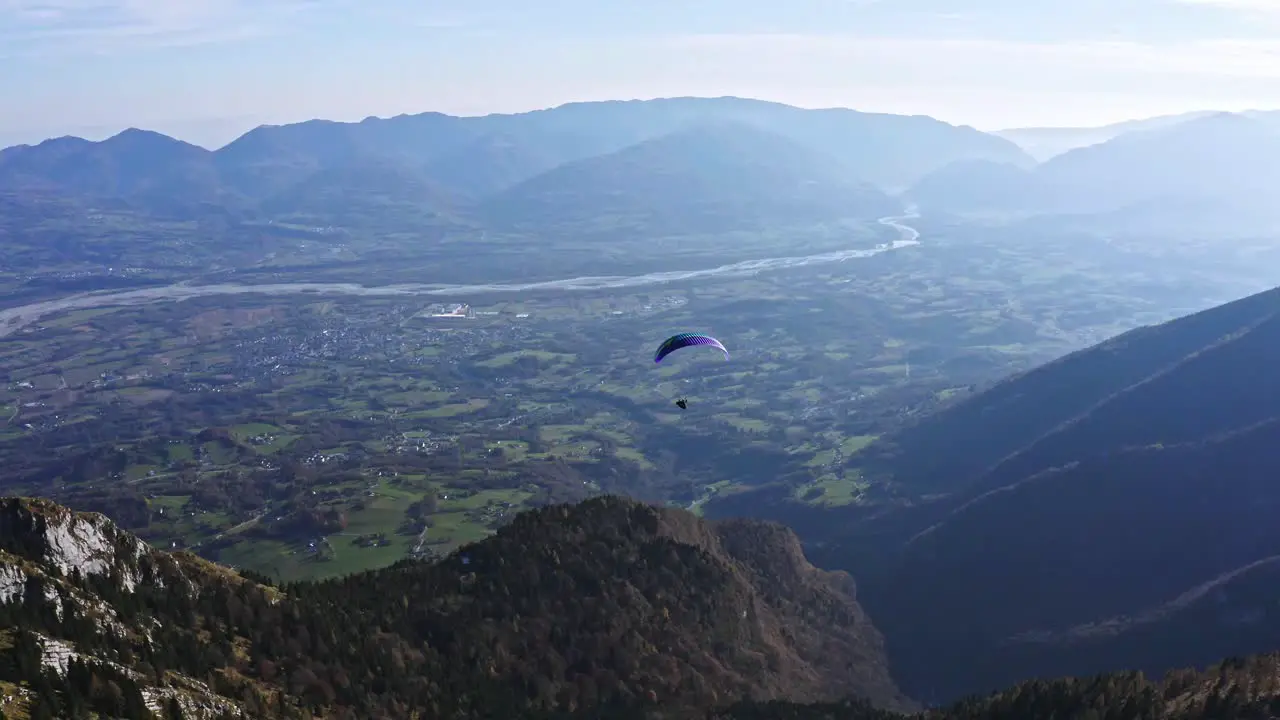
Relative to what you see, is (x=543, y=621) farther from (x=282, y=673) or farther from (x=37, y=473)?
(x=37, y=473)

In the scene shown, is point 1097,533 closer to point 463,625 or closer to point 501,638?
point 501,638

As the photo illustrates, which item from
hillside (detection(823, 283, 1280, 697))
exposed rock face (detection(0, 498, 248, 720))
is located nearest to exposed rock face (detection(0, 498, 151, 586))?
exposed rock face (detection(0, 498, 248, 720))

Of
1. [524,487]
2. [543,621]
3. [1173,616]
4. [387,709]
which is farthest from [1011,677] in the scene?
[524,487]

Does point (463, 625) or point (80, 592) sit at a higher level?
point (80, 592)

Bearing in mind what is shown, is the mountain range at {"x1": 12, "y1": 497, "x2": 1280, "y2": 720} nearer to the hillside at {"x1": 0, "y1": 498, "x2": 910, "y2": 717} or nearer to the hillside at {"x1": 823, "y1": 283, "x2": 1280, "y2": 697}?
the hillside at {"x1": 0, "y1": 498, "x2": 910, "y2": 717}

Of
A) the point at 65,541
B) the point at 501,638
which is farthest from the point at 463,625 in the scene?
the point at 65,541

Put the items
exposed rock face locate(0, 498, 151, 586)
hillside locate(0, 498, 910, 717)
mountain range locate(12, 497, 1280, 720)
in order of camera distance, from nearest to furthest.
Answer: mountain range locate(12, 497, 1280, 720), hillside locate(0, 498, 910, 717), exposed rock face locate(0, 498, 151, 586)

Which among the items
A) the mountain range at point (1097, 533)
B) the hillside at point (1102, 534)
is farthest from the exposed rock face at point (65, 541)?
the hillside at point (1102, 534)
